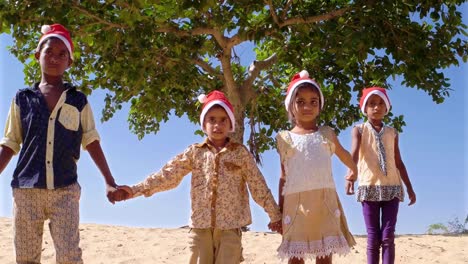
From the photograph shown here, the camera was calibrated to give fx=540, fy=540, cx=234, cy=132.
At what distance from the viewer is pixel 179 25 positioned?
30.4ft

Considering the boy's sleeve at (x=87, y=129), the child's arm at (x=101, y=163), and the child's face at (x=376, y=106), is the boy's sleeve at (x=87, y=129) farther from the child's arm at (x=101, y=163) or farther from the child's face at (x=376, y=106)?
the child's face at (x=376, y=106)

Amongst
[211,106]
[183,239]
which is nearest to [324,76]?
[183,239]

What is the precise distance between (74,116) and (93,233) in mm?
6832

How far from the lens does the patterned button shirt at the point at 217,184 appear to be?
13.0 feet

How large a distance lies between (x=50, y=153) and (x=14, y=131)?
0.38 metres

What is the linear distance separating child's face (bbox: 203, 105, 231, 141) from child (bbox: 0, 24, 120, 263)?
0.84m

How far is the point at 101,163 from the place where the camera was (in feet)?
12.5

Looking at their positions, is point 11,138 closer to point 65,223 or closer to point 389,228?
point 65,223

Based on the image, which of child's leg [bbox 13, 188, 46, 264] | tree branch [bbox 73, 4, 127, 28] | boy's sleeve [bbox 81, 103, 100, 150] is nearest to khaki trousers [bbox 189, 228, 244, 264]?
boy's sleeve [bbox 81, 103, 100, 150]

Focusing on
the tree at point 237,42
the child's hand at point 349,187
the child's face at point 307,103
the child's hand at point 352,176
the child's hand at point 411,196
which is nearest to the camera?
the child's face at point 307,103

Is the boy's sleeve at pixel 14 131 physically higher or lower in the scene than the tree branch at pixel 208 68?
lower

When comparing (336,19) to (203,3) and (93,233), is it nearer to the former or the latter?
(203,3)

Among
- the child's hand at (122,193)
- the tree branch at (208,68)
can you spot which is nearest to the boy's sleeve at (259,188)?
the child's hand at (122,193)

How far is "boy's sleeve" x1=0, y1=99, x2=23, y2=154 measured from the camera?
3.72 m
